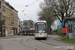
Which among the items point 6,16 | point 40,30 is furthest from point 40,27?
point 6,16

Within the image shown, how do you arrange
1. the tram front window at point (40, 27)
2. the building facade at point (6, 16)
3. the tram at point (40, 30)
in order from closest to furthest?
the tram at point (40, 30), the tram front window at point (40, 27), the building facade at point (6, 16)

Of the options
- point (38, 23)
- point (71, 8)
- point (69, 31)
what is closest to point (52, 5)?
point (71, 8)

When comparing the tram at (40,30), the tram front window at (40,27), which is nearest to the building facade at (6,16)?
the tram at (40,30)

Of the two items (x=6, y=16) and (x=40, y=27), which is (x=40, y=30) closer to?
(x=40, y=27)

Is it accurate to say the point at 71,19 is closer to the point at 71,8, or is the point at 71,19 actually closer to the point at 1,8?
the point at 71,8

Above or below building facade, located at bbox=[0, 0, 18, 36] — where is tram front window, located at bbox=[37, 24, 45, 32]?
below

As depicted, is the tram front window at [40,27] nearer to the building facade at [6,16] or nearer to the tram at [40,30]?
the tram at [40,30]

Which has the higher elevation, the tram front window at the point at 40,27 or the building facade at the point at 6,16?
the building facade at the point at 6,16

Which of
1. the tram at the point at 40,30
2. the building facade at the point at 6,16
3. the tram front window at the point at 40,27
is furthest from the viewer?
the building facade at the point at 6,16

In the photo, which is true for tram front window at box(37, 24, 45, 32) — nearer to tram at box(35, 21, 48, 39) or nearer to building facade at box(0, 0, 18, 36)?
tram at box(35, 21, 48, 39)

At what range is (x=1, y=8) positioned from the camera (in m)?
46.5

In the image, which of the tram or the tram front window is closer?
the tram

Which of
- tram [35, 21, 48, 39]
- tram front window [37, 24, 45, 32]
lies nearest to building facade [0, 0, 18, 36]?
tram [35, 21, 48, 39]

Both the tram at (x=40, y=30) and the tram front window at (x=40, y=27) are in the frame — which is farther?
the tram front window at (x=40, y=27)
